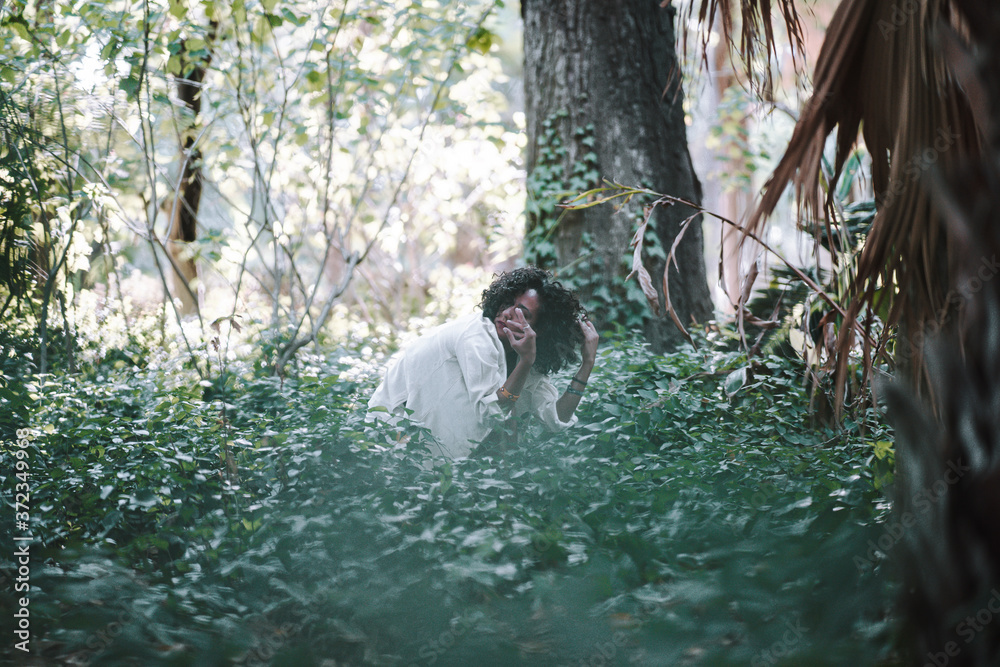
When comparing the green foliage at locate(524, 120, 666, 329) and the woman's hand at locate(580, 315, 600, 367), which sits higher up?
the green foliage at locate(524, 120, 666, 329)

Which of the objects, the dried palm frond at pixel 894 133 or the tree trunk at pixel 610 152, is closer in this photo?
the dried palm frond at pixel 894 133

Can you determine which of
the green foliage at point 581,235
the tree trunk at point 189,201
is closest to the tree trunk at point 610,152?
the green foliage at point 581,235

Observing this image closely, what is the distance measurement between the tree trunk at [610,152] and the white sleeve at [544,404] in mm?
1626

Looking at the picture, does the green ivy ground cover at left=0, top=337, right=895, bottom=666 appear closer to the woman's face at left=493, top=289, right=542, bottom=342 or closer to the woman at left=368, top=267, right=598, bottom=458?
the woman at left=368, top=267, right=598, bottom=458

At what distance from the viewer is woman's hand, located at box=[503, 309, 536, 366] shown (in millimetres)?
3480

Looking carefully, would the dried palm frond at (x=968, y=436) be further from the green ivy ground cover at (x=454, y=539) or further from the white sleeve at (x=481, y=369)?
the white sleeve at (x=481, y=369)

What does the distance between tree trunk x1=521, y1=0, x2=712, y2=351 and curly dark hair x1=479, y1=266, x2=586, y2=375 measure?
1388 mm

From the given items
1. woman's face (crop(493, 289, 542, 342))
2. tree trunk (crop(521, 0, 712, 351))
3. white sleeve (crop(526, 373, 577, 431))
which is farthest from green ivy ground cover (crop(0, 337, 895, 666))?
tree trunk (crop(521, 0, 712, 351))

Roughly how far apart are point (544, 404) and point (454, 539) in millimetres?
1391

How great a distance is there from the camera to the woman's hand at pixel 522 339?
11.4 ft

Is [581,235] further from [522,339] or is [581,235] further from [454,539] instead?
[454,539]

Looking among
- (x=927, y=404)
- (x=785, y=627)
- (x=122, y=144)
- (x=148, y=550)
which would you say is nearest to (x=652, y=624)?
(x=785, y=627)

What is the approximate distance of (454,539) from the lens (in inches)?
95.1

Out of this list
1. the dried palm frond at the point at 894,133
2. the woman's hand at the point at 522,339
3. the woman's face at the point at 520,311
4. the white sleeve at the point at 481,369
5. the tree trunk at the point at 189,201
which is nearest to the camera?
the dried palm frond at the point at 894,133
